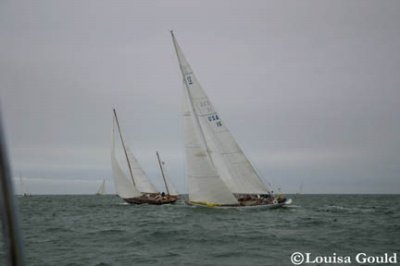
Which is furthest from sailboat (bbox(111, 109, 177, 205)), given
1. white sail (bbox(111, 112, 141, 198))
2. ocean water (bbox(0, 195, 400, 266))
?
ocean water (bbox(0, 195, 400, 266))

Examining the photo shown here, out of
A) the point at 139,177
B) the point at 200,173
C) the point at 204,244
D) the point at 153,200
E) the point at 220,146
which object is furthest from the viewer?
the point at 139,177

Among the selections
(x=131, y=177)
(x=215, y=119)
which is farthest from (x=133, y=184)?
(x=215, y=119)

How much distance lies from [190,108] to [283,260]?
23.2m

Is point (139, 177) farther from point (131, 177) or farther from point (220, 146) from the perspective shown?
point (220, 146)

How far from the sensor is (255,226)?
75.9ft

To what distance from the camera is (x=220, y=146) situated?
36406 mm

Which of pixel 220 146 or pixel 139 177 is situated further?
pixel 139 177

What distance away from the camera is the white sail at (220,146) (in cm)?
3578

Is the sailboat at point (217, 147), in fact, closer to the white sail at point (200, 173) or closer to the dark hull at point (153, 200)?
the white sail at point (200, 173)

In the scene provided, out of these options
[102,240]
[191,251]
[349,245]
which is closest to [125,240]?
[102,240]

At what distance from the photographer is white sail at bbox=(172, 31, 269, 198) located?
117 feet

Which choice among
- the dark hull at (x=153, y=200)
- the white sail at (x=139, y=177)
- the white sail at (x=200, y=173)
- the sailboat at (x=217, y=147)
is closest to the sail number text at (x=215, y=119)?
the sailboat at (x=217, y=147)

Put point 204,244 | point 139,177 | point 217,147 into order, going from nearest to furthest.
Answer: point 204,244
point 217,147
point 139,177

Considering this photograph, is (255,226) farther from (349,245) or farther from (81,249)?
(81,249)
